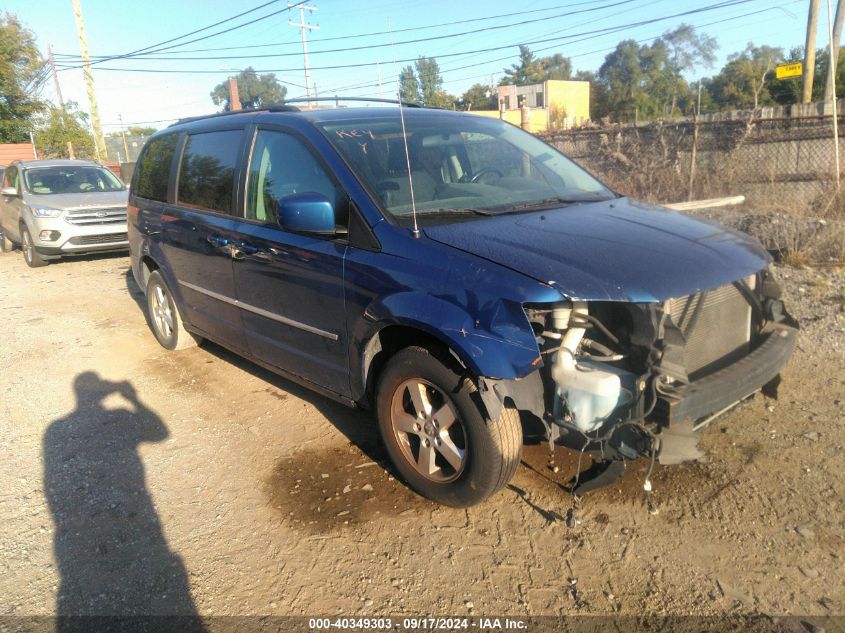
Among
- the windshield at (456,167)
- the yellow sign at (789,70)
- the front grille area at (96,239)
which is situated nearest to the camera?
the windshield at (456,167)

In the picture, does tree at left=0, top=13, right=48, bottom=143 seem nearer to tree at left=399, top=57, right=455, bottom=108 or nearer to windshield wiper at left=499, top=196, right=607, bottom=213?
tree at left=399, top=57, right=455, bottom=108

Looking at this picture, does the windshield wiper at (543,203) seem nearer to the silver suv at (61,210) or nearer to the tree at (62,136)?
the silver suv at (61,210)

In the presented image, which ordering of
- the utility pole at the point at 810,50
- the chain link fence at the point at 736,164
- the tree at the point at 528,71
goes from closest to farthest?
the chain link fence at the point at 736,164 → the utility pole at the point at 810,50 → the tree at the point at 528,71

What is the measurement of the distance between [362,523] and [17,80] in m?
38.6

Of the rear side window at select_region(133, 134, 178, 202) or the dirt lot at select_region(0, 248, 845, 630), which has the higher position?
the rear side window at select_region(133, 134, 178, 202)

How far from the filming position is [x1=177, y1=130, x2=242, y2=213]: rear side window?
14.2ft

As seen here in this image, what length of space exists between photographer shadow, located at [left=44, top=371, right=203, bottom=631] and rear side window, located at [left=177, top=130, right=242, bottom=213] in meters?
1.64

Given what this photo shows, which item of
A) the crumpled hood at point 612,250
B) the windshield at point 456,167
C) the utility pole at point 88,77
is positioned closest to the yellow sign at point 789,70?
the windshield at point 456,167

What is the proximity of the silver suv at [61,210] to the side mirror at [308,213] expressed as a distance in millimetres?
8817

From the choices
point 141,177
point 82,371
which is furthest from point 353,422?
point 141,177

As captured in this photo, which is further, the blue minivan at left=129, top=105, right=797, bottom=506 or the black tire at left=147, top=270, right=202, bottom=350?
the black tire at left=147, top=270, right=202, bottom=350

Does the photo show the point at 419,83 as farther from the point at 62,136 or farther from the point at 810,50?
the point at 62,136

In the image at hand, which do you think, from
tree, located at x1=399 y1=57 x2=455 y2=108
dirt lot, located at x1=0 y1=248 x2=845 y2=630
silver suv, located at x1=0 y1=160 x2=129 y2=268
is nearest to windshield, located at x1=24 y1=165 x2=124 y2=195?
silver suv, located at x1=0 y1=160 x2=129 y2=268

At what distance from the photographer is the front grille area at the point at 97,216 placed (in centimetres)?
1053
